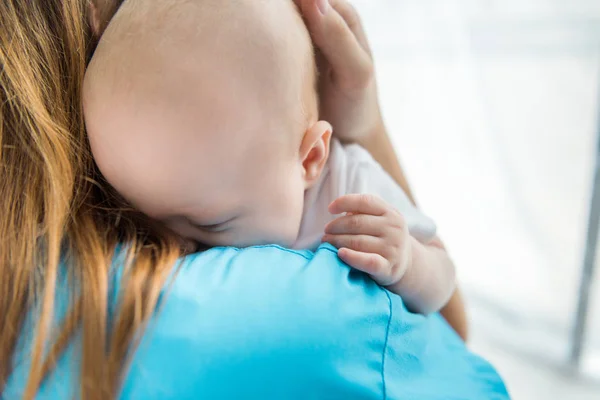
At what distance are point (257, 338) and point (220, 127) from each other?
20 centimetres

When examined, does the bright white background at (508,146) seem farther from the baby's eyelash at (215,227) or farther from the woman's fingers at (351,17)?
the baby's eyelash at (215,227)

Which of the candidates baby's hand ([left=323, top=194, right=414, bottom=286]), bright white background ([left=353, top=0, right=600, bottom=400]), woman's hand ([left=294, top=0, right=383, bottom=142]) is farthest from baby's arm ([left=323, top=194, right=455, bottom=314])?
bright white background ([left=353, top=0, right=600, bottom=400])

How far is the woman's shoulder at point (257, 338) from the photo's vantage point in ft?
1.56

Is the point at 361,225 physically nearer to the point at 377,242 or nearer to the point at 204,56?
the point at 377,242

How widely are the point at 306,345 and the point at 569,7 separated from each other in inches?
49.5

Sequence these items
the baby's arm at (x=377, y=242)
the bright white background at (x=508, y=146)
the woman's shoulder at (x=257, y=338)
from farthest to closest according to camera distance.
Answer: the bright white background at (x=508, y=146)
the baby's arm at (x=377, y=242)
the woman's shoulder at (x=257, y=338)

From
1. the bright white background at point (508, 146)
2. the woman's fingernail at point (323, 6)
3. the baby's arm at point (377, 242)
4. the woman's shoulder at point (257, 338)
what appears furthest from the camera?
the bright white background at point (508, 146)

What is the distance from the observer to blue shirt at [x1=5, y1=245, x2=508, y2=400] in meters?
0.48

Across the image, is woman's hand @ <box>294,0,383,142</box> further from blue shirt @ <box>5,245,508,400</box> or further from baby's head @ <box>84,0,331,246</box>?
blue shirt @ <box>5,245,508,400</box>

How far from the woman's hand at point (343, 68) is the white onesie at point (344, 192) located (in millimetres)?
57

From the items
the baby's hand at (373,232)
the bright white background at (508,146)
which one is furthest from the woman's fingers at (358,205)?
the bright white background at (508,146)

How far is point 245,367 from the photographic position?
0.48 m

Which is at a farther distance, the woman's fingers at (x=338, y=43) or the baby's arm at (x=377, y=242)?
the woman's fingers at (x=338, y=43)

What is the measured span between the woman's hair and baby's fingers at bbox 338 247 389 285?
6.4 inches
